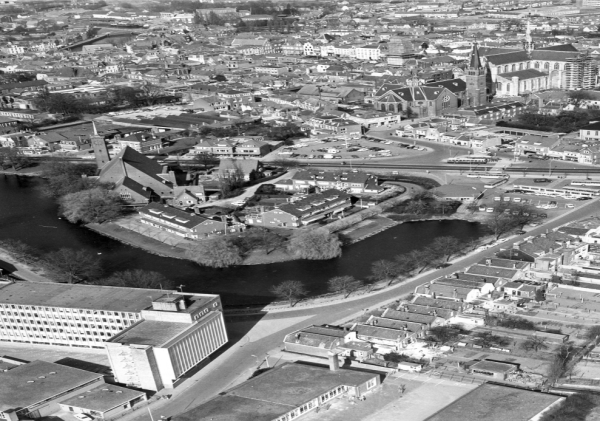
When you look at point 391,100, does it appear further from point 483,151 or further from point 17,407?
point 17,407

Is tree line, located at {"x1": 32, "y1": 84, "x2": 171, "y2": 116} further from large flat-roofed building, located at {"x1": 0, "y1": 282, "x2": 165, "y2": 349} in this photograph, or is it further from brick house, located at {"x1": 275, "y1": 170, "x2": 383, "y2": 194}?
large flat-roofed building, located at {"x1": 0, "y1": 282, "x2": 165, "y2": 349}

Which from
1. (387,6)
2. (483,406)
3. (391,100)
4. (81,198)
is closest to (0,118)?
(81,198)

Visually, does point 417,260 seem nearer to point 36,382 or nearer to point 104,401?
point 104,401

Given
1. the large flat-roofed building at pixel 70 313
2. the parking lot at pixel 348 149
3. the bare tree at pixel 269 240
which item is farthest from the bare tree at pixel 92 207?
the parking lot at pixel 348 149

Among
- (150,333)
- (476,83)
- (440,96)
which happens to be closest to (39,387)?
(150,333)

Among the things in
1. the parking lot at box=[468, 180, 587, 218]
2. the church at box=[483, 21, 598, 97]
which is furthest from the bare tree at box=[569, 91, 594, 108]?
the parking lot at box=[468, 180, 587, 218]

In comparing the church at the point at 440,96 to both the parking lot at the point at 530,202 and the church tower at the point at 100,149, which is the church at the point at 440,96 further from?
the church tower at the point at 100,149
